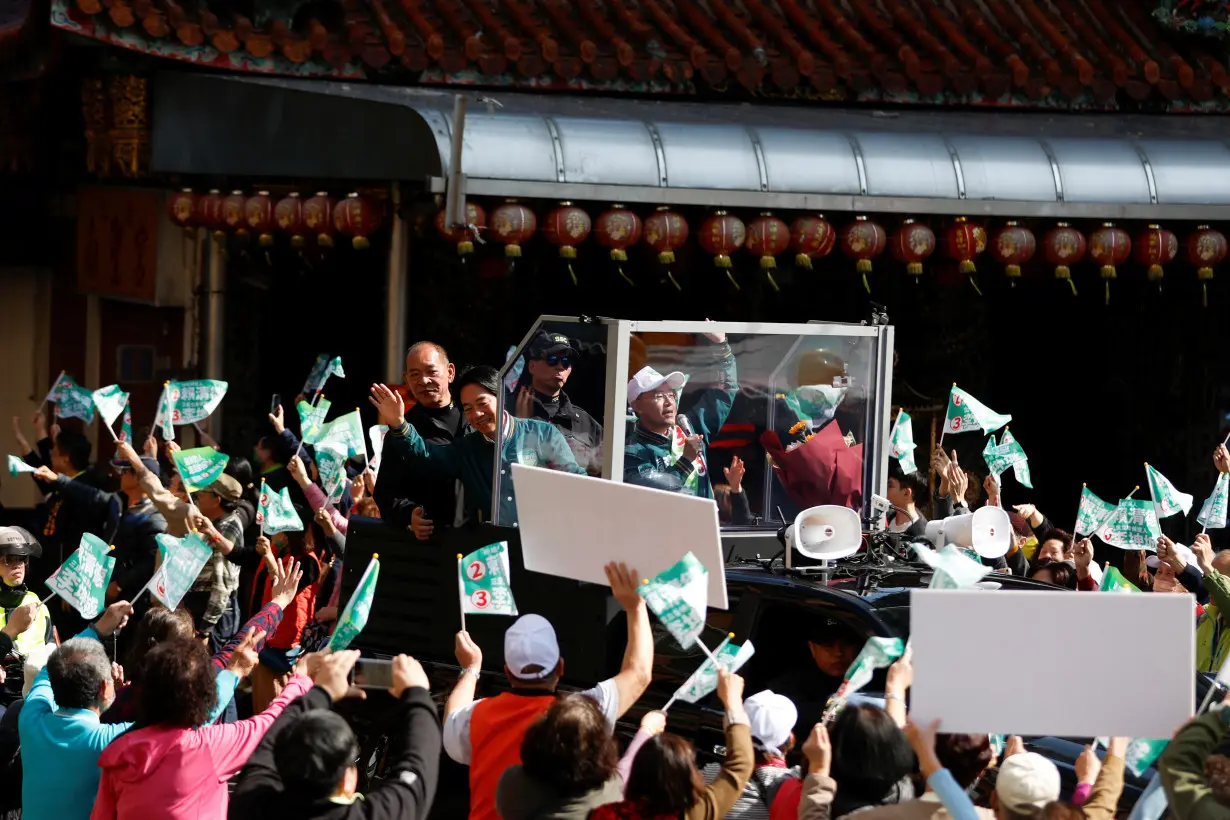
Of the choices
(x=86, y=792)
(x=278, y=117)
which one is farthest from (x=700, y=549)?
(x=278, y=117)

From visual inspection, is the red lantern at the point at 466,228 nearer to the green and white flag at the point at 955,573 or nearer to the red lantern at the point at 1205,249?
the red lantern at the point at 1205,249

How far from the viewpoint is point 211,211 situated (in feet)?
41.9

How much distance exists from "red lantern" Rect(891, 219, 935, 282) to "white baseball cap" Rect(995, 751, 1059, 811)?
7.99 meters

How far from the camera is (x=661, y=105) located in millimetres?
13094

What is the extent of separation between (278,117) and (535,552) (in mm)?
6249

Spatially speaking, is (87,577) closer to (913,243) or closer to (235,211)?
(235,211)

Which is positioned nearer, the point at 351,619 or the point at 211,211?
the point at 351,619

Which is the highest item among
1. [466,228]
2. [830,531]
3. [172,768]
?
[466,228]

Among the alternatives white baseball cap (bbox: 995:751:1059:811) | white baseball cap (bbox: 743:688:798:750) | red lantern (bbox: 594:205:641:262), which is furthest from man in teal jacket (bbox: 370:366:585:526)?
white baseball cap (bbox: 995:751:1059:811)

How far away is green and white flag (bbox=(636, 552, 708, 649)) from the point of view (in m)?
5.60

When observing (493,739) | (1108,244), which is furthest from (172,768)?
(1108,244)

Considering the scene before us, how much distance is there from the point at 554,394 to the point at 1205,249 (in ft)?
21.2

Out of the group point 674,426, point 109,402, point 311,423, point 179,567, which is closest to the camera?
point 179,567

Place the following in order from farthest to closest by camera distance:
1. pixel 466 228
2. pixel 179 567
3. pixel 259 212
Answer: pixel 259 212
pixel 466 228
pixel 179 567
